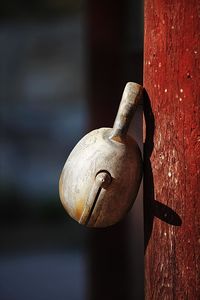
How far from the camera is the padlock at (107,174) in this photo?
169cm

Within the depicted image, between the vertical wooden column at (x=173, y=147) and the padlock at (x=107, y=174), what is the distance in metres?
0.05

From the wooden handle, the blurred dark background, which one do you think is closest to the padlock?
the wooden handle

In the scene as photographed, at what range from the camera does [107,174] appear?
1.69 m

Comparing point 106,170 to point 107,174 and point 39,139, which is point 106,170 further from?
point 39,139

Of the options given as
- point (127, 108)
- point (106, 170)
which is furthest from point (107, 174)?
point (127, 108)

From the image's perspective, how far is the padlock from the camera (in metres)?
1.69

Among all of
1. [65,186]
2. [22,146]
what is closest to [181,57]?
[65,186]

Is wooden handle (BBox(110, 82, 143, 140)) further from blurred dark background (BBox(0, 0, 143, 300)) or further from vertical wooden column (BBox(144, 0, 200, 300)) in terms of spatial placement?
blurred dark background (BBox(0, 0, 143, 300))

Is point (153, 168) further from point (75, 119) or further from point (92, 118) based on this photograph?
point (75, 119)

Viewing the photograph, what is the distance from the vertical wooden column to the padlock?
48mm

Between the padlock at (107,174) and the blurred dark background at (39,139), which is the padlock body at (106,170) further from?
the blurred dark background at (39,139)

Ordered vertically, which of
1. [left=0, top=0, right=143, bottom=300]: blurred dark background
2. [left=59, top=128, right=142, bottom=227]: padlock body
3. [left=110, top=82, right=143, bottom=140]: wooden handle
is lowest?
[left=0, top=0, right=143, bottom=300]: blurred dark background

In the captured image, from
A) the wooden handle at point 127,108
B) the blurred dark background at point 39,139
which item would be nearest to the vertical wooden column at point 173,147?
the wooden handle at point 127,108

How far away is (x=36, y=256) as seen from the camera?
6.83 m
